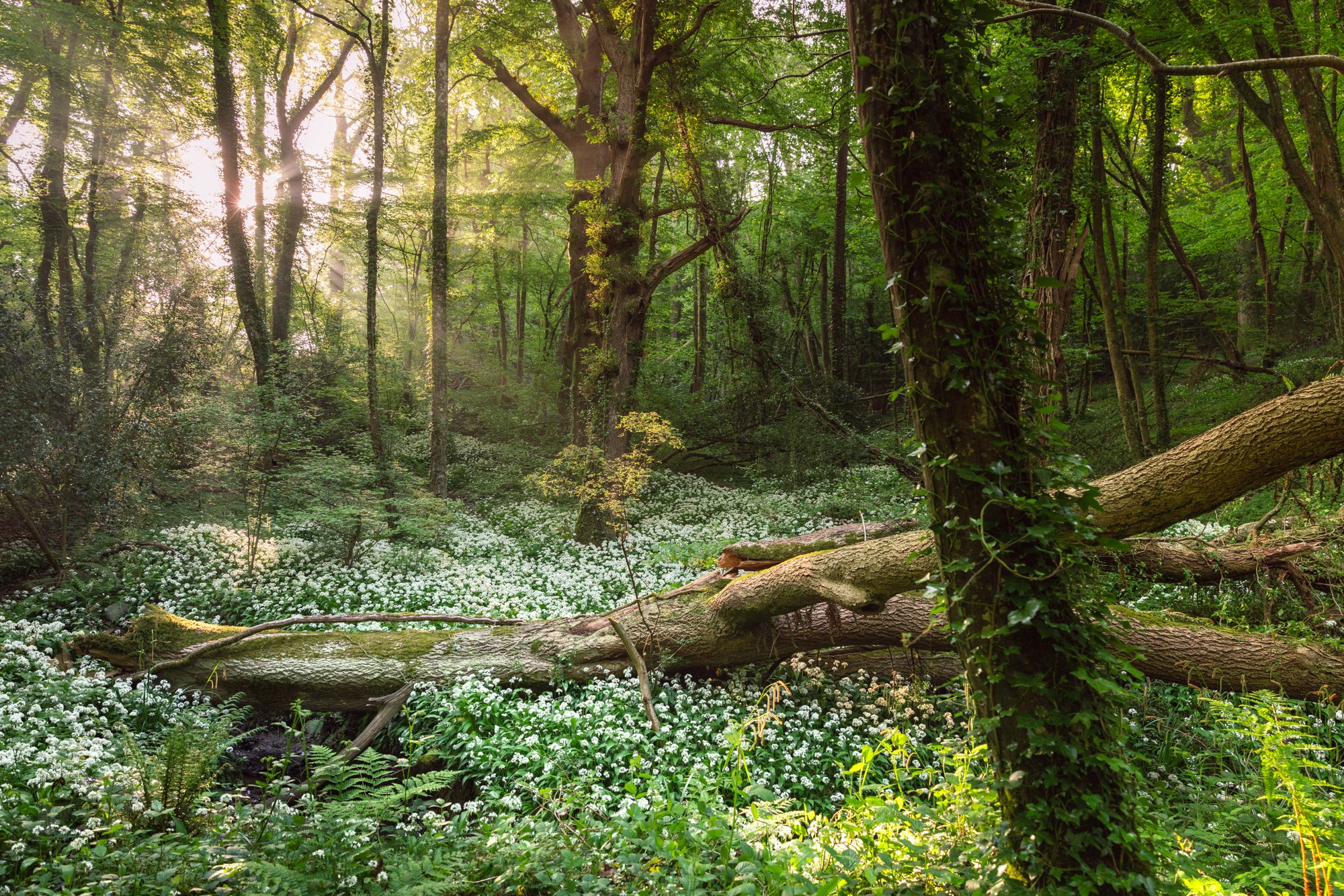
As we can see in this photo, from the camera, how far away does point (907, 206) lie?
239 cm

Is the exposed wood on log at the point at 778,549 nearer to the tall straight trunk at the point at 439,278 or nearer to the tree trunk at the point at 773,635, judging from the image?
the tree trunk at the point at 773,635

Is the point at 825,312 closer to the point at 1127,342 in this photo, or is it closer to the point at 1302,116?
the point at 1127,342

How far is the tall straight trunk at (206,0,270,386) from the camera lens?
11180 mm

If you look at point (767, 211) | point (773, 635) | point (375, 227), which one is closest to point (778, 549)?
point (773, 635)

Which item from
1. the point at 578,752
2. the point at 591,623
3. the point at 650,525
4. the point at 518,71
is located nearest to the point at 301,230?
the point at 518,71

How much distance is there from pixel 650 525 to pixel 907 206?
10.1 metres

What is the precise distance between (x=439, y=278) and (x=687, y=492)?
7.52 metres

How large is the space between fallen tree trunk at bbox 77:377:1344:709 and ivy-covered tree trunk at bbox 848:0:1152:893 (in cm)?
207

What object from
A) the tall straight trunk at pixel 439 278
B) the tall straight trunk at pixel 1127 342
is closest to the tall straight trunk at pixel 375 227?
the tall straight trunk at pixel 439 278

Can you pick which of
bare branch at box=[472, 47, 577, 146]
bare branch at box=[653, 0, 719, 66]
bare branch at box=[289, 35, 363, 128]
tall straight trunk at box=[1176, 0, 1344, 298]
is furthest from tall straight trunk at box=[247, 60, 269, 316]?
tall straight trunk at box=[1176, 0, 1344, 298]

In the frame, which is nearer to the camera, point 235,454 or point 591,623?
point 591,623

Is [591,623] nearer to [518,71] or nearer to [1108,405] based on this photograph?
[1108,405]

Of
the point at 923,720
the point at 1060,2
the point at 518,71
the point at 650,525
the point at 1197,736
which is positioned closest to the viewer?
the point at 1197,736

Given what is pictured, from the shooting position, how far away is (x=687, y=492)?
49.7 ft
